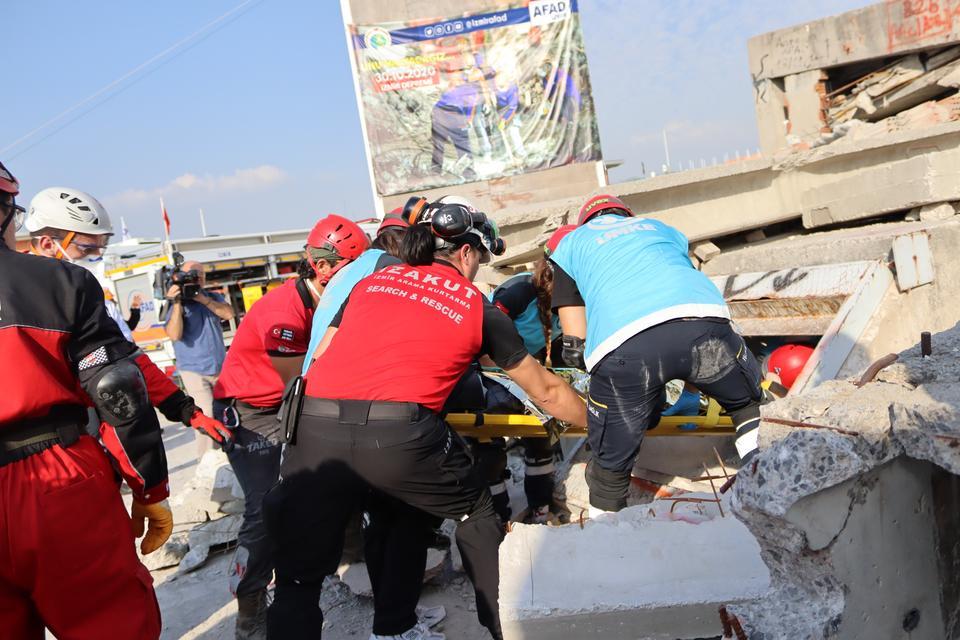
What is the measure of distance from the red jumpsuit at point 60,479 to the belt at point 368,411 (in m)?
0.65

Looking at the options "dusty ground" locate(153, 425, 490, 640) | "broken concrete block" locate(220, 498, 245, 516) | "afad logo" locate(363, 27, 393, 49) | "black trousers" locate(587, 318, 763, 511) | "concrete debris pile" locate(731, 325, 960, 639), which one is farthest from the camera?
"afad logo" locate(363, 27, 393, 49)

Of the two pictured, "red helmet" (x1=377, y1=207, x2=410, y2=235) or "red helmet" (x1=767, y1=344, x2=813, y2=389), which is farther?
"red helmet" (x1=767, y1=344, x2=813, y2=389)

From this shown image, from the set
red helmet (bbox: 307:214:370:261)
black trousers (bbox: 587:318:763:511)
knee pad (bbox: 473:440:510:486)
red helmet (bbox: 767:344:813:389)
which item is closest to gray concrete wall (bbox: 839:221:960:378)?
red helmet (bbox: 767:344:813:389)

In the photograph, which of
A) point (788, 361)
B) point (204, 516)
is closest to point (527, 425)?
point (788, 361)

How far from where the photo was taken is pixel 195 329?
573cm

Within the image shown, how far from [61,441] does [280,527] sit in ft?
2.41

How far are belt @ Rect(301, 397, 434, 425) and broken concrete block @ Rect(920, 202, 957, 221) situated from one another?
4.87 m

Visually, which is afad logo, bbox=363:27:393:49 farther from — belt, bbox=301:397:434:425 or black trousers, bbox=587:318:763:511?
belt, bbox=301:397:434:425

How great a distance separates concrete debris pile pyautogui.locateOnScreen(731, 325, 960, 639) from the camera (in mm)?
1476

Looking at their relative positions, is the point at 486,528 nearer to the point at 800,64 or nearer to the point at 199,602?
the point at 199,602

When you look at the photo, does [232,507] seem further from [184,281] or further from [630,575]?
[630,575]

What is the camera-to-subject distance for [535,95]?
12.4 m

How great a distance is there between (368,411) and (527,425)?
136 cm

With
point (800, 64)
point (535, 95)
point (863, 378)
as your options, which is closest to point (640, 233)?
point (863, 378)
